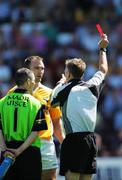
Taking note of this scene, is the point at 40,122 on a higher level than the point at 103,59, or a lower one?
lower

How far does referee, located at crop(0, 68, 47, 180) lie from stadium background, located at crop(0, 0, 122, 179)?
7137 mm

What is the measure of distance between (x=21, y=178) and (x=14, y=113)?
73 cm

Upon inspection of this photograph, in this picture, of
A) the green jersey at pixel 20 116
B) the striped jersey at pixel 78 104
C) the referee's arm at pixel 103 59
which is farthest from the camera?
the referee's arm at pixel 103 59

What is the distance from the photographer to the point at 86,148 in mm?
9328

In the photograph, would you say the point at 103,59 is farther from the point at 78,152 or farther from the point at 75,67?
the point at 78,152

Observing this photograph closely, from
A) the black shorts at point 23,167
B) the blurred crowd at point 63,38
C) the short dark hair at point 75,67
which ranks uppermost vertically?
the blurred crowd at point 63,38

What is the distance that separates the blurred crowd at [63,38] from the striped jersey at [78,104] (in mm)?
6894

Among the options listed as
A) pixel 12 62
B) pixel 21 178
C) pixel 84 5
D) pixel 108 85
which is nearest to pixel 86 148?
pixel 21 178

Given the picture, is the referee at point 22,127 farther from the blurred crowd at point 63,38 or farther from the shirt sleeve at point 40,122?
the blurred crowd at point 63,38

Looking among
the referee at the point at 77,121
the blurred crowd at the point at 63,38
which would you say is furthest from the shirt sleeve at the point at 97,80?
the blurred crowd at the point at 63,38

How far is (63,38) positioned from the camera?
61.4ft

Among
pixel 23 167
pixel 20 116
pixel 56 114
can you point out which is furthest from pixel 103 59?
pixel 23 167

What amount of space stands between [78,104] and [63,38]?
953 cm

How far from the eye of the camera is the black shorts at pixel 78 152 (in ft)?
30.5
